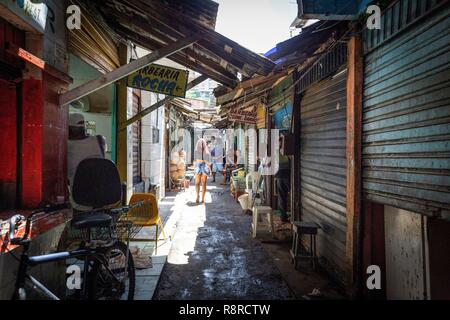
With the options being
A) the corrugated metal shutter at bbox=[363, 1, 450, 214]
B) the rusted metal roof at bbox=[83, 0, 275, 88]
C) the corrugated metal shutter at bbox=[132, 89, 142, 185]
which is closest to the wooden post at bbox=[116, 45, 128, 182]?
the rusted metal roof at bbox=[83, 0, 275, 88]

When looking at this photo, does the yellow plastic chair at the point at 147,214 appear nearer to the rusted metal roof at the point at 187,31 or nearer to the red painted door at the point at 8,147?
the red painted door at the point at 8,147

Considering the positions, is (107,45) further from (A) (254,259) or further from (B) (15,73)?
(A) (254,259)

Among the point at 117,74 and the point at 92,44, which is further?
the point at 92,44

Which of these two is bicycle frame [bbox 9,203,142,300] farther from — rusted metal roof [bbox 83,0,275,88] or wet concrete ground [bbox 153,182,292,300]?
rusted metal roof [bbox 83,0,275,88]

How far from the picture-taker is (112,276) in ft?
12.1

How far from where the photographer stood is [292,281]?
5012 millimetres

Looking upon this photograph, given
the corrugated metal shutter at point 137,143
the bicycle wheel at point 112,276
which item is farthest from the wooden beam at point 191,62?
the bicycle wheel at point 112,276

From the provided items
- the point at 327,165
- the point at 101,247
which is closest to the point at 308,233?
the point at 327,165

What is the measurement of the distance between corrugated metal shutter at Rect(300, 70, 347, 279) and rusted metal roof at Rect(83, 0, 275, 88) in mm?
1359

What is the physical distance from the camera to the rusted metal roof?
4.48 meters

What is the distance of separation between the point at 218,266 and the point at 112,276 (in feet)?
7.95

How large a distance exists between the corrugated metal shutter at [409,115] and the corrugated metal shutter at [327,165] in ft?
2.42

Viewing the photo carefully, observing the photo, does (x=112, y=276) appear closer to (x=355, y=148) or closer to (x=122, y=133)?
(x=355, y=148)

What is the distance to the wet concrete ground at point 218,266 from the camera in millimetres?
4625
